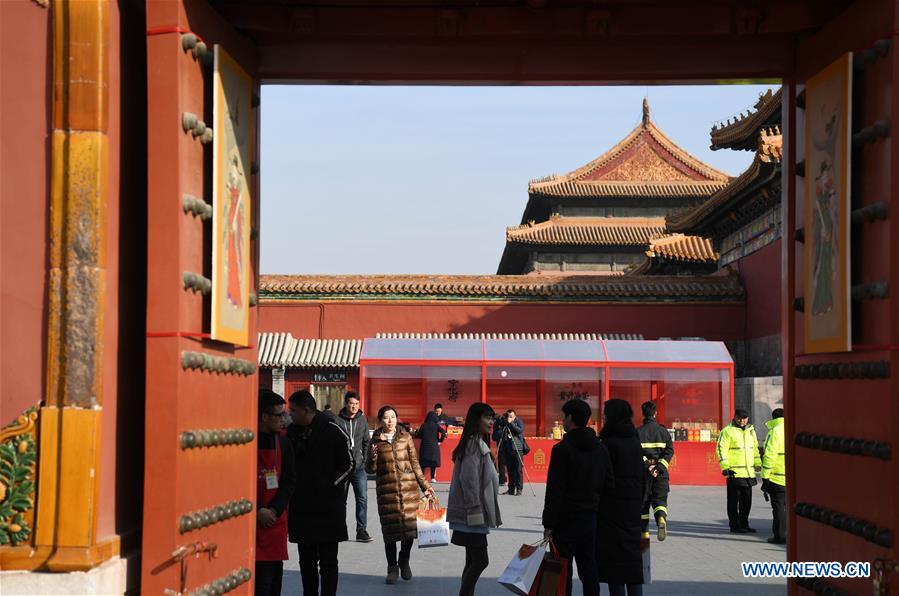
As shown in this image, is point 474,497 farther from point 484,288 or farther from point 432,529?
point 484,288

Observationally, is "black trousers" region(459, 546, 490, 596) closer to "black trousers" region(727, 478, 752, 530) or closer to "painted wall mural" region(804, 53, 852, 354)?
"painted wall mural" region(804, 53, 852, 354)

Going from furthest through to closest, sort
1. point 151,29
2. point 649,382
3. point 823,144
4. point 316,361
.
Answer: point 316,361
point 649,382
point 823,144
point 151,29

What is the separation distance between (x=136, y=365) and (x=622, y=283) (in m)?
24.8

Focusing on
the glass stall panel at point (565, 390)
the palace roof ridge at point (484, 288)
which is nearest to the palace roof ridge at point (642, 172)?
the palace roof ridge at point (484, 288)

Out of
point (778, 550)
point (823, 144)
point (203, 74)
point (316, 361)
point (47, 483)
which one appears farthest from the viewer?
point (316, 361)

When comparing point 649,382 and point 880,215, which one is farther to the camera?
point 649,382

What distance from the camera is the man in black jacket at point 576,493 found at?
284 inches

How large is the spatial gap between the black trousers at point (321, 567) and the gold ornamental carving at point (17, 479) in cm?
342

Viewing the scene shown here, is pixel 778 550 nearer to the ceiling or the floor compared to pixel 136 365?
Result: nearer to the floor

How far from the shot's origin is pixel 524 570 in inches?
265

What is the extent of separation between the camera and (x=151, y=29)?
4504 mm

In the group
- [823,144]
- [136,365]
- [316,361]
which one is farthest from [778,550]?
[316,361]

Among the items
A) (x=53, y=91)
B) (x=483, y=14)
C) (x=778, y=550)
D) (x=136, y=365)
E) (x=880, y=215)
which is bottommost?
(x=778, y=550)

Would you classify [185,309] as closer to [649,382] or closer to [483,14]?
[483,14]
